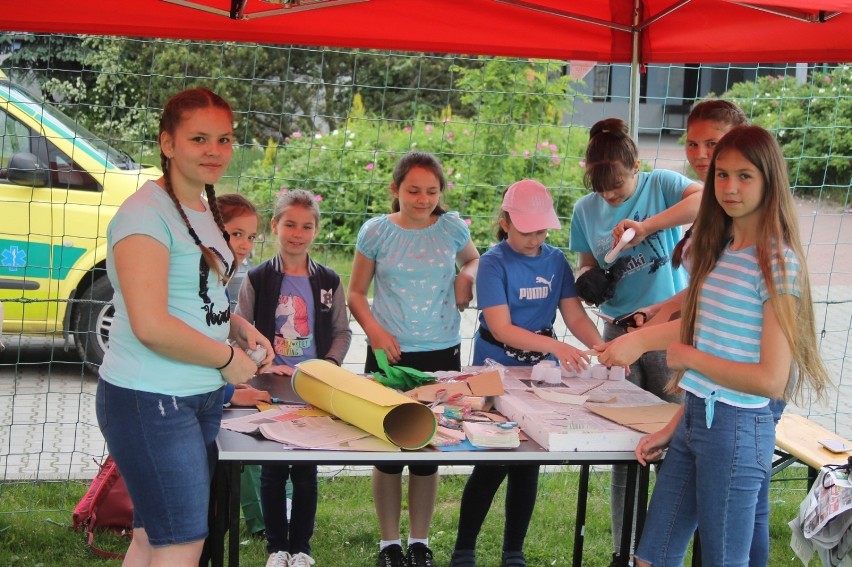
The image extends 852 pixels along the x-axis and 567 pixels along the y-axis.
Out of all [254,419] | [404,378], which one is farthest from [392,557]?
[254,419]

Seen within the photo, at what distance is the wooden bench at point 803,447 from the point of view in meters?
3.50

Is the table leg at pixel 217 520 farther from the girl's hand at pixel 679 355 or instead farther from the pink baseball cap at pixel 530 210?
the pink baseball cap at pixel 530 210

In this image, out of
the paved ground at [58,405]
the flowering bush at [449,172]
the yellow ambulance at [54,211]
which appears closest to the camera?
the paved ground at [58,405]

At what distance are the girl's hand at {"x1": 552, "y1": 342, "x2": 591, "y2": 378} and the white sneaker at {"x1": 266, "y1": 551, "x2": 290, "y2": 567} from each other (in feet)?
3.68

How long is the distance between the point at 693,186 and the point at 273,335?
58.0 inches

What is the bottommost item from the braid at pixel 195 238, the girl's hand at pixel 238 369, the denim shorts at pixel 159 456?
the denim shorts at pixel 159 456

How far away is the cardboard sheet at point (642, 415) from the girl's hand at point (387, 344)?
77 cm

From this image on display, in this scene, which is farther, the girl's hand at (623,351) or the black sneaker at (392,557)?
the black sneaker at (392,557)

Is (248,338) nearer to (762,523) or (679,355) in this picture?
(679,355)

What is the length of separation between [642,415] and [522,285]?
2.32ft

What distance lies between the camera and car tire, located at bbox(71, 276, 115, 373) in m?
5.52

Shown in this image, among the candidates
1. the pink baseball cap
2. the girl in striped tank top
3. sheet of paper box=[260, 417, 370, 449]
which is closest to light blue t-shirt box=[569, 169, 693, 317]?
the pink baseball cap

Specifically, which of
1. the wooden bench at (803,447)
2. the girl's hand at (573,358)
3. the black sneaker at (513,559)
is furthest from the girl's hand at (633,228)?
the black sneaker at (513,559)

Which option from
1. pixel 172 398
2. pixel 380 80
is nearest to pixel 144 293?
pixel 172 398
